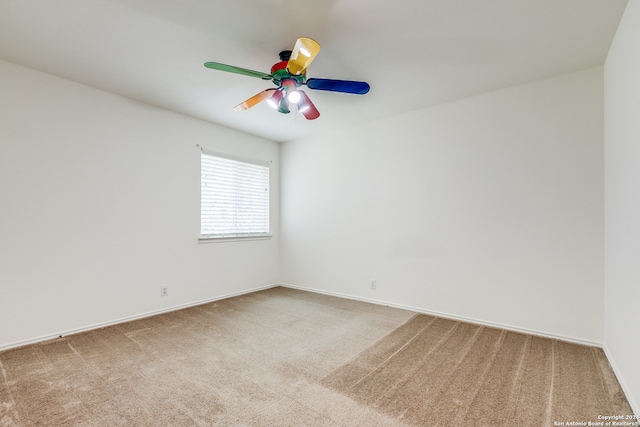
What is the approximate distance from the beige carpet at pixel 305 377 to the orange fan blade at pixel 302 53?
2.10 meters

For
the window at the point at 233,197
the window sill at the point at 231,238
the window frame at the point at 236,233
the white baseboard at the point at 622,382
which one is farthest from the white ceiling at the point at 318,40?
the white baseboard at the point at 622,382

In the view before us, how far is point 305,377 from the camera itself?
2.02m

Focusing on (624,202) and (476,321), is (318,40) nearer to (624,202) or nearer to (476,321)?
(624,202)

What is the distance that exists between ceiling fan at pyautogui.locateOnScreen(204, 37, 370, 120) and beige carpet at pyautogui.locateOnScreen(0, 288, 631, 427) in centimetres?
207

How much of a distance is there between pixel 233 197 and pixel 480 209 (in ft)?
10.5

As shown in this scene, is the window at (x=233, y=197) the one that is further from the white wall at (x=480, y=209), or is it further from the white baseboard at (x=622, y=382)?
the white baseboard at (x=622, y=382)

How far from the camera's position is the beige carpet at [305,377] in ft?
5.32

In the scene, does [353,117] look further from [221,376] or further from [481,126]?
[221,376]

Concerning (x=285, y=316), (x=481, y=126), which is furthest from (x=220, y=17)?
(x=285, y=316)

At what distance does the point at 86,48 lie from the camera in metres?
2.24

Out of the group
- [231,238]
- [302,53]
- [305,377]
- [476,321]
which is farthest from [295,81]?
[476,321]

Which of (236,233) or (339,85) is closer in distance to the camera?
(339,85)

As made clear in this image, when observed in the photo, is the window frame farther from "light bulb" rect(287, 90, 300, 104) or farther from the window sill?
"light bulb" rect(287, 90, 300, 104)

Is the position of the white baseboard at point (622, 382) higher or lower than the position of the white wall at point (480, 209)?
lower
